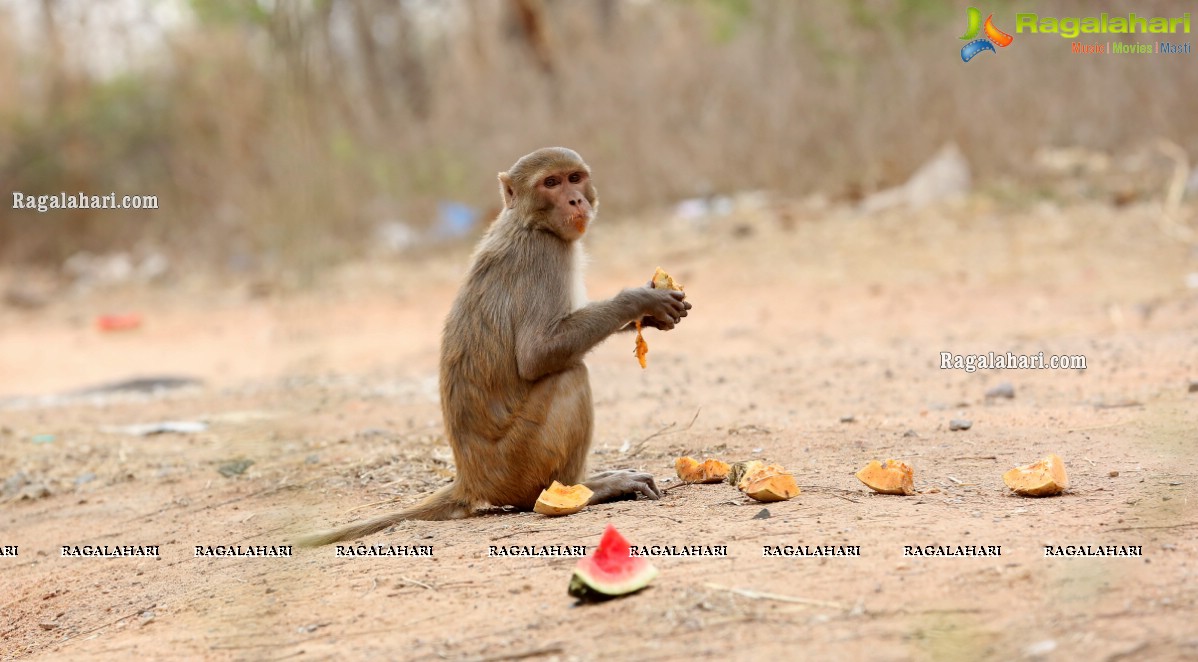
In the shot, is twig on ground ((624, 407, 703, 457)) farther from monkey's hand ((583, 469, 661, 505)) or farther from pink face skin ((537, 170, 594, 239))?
pink face skin ((537, 170, 594, 239))

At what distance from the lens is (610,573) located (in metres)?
3.72

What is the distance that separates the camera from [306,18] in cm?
221

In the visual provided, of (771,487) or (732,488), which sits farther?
(732,488)

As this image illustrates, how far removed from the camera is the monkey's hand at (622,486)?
16.9 feet

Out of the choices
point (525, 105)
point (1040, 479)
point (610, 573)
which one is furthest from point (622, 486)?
point (525, 105)

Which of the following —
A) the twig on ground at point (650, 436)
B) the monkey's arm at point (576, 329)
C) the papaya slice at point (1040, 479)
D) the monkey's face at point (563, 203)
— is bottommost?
the papaya slice at point (1040, 479)

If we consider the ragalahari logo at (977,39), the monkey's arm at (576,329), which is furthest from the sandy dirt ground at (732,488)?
the ragalahari logo at (977,39)

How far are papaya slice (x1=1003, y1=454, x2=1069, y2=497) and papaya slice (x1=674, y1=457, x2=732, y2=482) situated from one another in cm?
121

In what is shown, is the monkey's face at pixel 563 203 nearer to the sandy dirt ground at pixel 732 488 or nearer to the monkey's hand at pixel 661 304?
the monkey's hand at pixel 661 304

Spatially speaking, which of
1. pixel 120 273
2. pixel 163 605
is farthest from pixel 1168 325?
pixel 120 273

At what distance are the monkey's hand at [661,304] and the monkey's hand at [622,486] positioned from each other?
0.64m

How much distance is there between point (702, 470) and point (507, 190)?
1.55m

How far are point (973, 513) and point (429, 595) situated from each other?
6.23 feet

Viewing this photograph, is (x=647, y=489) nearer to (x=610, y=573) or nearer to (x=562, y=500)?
(x=562, y=500)
